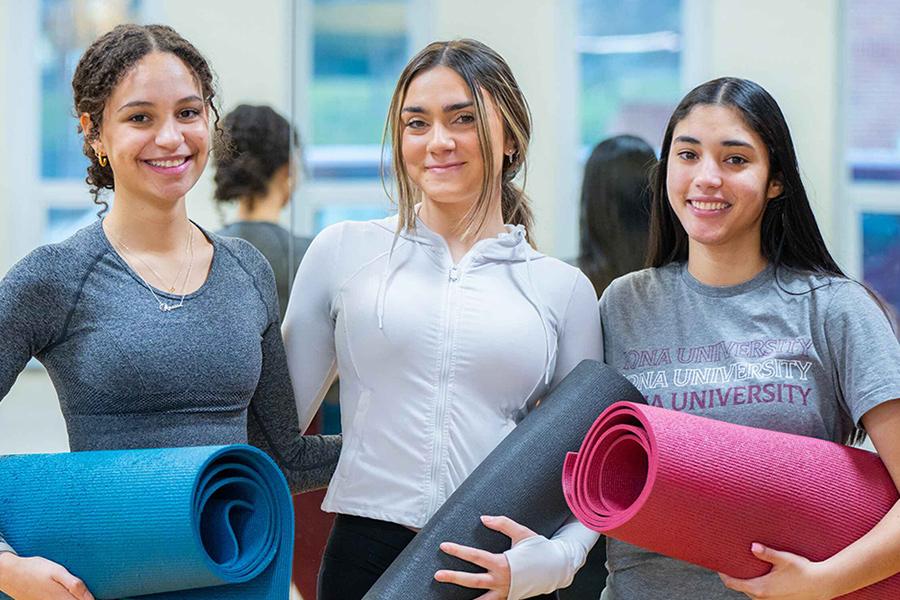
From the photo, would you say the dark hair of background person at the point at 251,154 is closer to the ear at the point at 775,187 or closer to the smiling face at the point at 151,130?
the smiling face at the point at 151,130

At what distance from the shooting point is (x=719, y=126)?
58.1 inches

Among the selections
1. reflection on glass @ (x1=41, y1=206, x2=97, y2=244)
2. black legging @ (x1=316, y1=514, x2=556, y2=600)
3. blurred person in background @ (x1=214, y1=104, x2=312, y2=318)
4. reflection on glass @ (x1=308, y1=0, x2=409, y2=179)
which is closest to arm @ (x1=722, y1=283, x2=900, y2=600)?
black legging @ (x1=316, y1=514, x2=556, y2=600)

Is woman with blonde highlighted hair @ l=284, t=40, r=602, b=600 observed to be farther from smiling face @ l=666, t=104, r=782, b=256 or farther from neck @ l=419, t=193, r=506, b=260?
smiling face @ l=666, t=104, r=782, b=256

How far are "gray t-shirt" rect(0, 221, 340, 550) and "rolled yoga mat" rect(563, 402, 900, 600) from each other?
1.44 ft

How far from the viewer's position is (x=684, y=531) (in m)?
1.28

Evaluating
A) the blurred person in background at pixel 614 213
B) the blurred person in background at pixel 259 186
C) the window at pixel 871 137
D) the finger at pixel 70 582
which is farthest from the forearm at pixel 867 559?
the window at pixel 871 137

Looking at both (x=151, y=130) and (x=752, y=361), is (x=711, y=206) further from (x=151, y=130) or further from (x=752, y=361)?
(x=151, y=130)

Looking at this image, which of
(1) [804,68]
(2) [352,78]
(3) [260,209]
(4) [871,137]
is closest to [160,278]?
(3) [260,209]

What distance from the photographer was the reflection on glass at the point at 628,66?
2988mm

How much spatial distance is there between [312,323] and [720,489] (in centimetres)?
61

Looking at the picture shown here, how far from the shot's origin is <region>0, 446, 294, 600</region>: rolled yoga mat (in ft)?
4.06

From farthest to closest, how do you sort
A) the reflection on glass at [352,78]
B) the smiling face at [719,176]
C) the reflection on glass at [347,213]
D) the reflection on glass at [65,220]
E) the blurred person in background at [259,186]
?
the reflection on glass at [65,220] → the reflection on glass at [352,78] → the reflection on glass at [347,213] → the blurred person in background at [259,186] → the smiling face at [719,176]

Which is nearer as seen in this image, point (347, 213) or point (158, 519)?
point (158, 519)

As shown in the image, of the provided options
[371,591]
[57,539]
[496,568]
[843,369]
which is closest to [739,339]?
[843,369]
